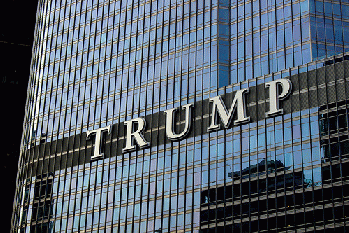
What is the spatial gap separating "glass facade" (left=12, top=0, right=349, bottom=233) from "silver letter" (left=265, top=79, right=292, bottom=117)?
634mm

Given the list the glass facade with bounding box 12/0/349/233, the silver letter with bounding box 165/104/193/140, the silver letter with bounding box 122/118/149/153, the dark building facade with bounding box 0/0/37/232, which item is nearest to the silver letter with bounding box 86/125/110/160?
the glass facade with bounding box 12/0/349/233

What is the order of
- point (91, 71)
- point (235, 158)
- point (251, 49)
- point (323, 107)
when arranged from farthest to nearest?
1. point (91, 71)
2. point (251, 49)
3. point (235, 158)
4. point (323, 107)

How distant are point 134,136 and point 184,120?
8.84 m

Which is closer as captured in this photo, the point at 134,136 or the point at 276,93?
the point at 276,93

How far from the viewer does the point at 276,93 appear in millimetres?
96812

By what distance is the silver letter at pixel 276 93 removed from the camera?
96.0 meters

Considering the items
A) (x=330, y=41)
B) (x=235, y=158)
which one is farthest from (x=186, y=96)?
(x=330, y=41)

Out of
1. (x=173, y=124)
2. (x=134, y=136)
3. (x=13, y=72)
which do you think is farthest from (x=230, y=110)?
(x=13, y=72)

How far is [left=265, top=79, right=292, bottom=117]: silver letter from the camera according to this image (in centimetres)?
9600

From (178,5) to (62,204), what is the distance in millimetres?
32977

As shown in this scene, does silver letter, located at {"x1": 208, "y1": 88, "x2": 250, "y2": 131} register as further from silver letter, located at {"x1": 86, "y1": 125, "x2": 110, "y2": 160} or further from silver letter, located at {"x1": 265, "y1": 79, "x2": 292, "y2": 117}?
silver letter, located at {"x1": 86, "y1": 125, "x2": 110, "y2": 160}

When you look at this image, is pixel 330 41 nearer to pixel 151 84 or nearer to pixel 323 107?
pixel 323 107

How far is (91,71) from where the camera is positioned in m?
123

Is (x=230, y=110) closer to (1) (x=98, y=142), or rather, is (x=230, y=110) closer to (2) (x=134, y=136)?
(2) (x=134, y=136)
